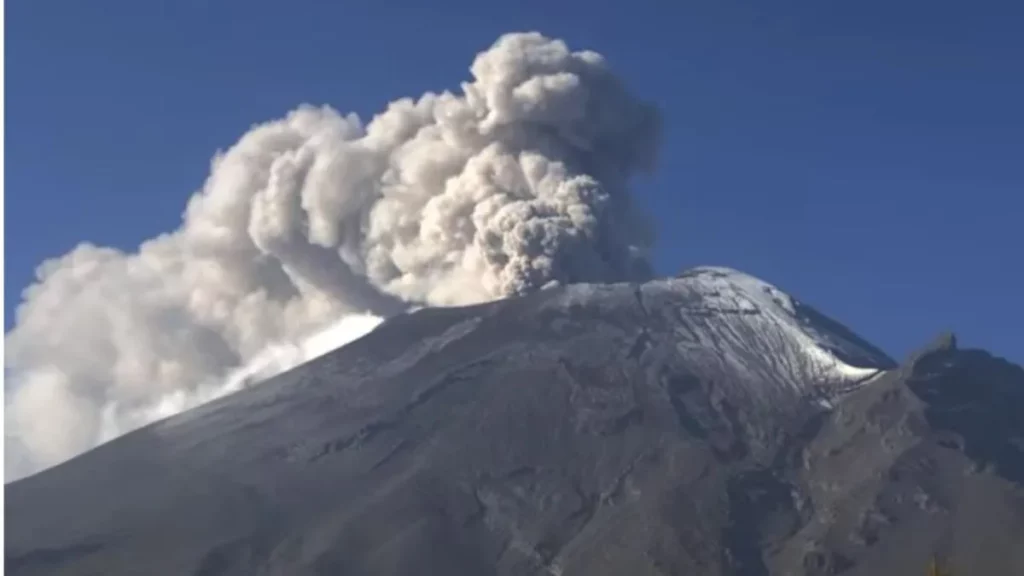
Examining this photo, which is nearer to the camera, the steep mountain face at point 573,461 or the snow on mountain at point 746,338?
the steep mountain face at point 573,461

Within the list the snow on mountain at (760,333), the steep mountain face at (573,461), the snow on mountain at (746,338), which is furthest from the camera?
the snow on mountain at (760,333)

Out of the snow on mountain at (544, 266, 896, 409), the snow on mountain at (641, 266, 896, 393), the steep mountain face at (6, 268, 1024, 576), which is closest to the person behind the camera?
the steep mountain face at (6, 268, 1024, 576)

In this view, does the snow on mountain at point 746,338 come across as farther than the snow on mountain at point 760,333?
No

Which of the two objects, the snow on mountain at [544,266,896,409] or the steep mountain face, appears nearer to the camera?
the steep mountain face

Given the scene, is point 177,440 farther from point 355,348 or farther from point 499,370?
point 499,370

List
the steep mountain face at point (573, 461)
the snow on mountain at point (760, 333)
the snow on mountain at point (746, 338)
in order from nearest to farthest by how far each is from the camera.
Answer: the steep mountain face at point (573, 461)
the snow on mountain at point (746, 338)
the snow on mountain at point (760, 333)

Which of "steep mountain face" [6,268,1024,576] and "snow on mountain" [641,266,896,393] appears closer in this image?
"steep mountain face" [6,268,1024,576]

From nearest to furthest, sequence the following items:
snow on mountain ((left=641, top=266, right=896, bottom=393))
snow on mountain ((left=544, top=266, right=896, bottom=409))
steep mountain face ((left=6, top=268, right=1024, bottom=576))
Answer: steep mountain face ((left=6, top=268, right=1024, bottom=576))
snow on mountain ((left=544, top=266, right=896, bottom=409))
snow on mountain ((left=641, top=266, right=896, bottom=393))

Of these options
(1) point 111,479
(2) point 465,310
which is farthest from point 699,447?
(1) point 111,479
